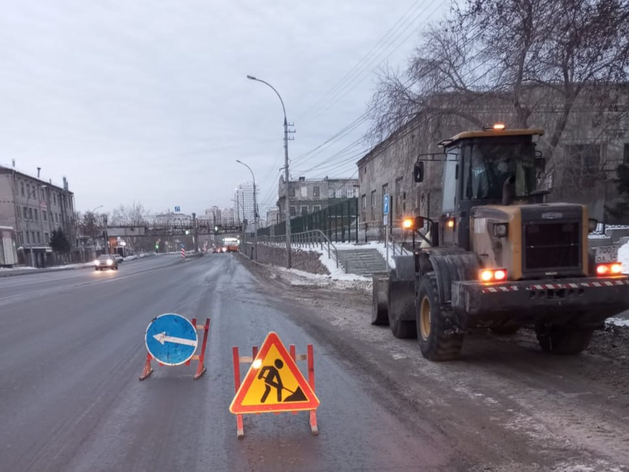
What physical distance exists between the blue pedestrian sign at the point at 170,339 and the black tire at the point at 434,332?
3.27m

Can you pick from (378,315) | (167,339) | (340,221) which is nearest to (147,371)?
(167,339)

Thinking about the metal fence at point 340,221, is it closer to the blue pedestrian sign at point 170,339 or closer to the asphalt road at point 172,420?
the asphalt road at point 172,420

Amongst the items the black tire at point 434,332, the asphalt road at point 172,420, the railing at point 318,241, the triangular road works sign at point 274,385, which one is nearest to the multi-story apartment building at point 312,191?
the railing at point 318,241

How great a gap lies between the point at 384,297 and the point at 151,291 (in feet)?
40.5

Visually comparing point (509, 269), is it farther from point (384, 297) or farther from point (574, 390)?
point (384, 297)

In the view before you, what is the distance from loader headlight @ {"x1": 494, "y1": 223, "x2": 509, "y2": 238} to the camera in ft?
19.1

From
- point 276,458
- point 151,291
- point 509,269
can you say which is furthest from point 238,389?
point 151,291

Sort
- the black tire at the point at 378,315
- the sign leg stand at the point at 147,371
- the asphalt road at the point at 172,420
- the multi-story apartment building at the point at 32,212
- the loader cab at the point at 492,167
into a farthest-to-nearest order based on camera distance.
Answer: the multi-story apartment building at the point at 32,212, the black tire at the point at 378,315, the loader cab at the point at 492,167, the sign leg stand at the point at 147,371, the asphalt road at the point at 172,420

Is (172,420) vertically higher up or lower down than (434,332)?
lower down

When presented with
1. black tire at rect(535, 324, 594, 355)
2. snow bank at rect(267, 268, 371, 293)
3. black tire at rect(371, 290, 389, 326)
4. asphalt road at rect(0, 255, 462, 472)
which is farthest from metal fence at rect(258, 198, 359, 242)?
black tire at rect(535, 324, 594, 355)

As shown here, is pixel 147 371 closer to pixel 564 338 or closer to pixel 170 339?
pixel 170 339

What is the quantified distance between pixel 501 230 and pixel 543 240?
1.68 feet

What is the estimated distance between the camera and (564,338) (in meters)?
6.74

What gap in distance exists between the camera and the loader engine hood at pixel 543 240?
18.8ft
